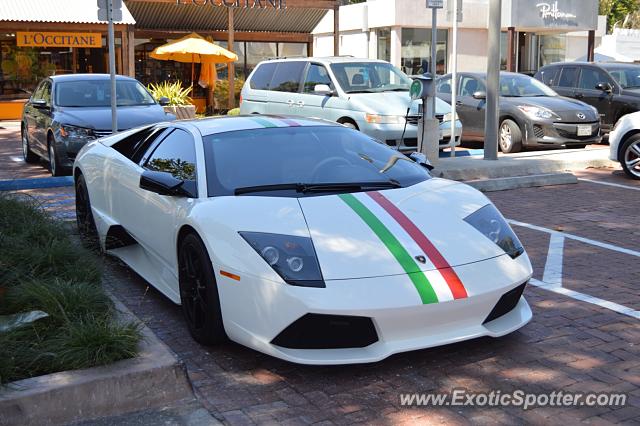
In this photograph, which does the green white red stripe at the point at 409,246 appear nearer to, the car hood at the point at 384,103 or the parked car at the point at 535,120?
the car hood at the point at 384,103

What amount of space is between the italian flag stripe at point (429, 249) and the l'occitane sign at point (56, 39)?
20.3 metres

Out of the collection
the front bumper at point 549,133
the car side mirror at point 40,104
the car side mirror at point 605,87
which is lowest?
the front bumper at point 549,133

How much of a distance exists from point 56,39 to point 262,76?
1087cm

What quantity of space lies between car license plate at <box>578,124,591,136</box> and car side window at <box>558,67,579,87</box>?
2.76 m

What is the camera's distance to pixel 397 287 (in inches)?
160

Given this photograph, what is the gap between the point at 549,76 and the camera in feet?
56.9

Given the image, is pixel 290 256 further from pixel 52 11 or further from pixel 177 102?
pixel 52 11

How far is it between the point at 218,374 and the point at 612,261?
12.6 feet

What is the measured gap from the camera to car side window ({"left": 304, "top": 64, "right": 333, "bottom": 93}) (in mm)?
13320

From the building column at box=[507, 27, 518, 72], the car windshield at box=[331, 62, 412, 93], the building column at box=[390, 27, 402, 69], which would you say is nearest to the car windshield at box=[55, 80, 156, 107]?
the car windshield at box=[331, 62, 412, 93]

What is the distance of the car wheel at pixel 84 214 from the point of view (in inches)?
275

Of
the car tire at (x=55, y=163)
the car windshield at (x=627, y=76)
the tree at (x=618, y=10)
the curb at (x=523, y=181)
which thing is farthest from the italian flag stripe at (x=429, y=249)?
the tree at (x=618, y=10)

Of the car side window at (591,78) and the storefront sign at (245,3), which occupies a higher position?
the storefront sign at (245,3)

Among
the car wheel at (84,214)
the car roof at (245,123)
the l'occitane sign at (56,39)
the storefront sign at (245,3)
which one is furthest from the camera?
the storefront sign at (245,3)
